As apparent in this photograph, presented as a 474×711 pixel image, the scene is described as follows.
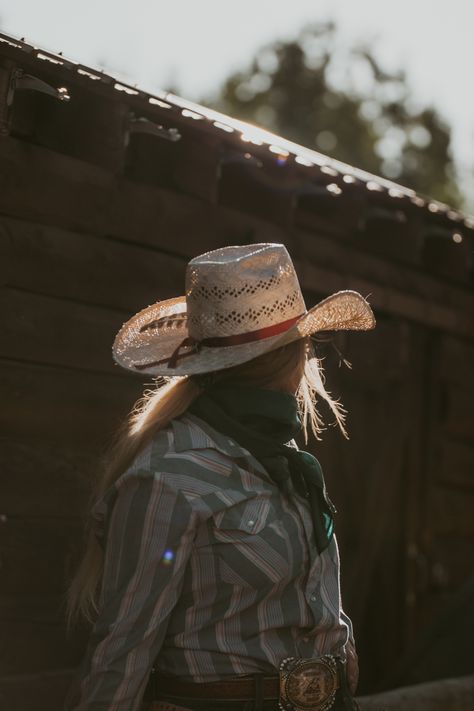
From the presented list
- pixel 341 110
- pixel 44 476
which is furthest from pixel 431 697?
pixel 341 110

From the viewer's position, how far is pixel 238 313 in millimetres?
2652

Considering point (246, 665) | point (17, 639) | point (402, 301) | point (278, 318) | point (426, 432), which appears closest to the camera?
point (246, 665)

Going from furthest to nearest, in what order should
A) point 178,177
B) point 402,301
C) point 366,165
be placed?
point 366,165
point 402,301
point 178,177

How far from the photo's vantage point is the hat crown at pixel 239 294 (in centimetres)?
265

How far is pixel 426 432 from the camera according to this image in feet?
22.2

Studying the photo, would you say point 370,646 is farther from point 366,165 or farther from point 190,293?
point 366,165

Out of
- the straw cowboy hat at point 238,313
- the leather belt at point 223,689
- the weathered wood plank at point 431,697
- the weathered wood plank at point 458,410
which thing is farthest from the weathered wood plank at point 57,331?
the weathered wood plank at point 458,410

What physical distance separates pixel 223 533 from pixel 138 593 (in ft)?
0.85

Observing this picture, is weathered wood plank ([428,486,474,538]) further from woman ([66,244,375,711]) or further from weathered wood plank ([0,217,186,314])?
woman ([66,244,375,711])

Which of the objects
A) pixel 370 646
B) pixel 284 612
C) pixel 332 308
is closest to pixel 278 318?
pixel 332 308

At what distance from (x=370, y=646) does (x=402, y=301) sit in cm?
225

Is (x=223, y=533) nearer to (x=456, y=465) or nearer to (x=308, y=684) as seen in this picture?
(x=308, y=684)

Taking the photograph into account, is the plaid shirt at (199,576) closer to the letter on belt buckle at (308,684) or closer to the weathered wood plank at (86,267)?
the letter on belt buckle at (308,684)

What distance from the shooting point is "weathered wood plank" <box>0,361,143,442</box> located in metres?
3.84
